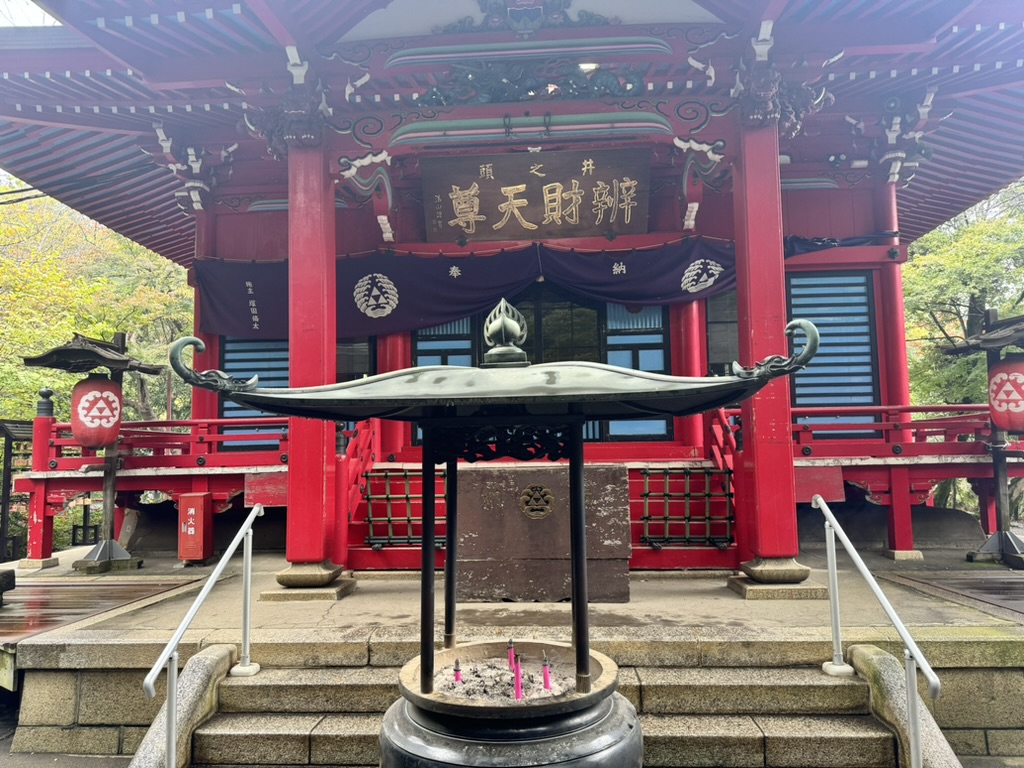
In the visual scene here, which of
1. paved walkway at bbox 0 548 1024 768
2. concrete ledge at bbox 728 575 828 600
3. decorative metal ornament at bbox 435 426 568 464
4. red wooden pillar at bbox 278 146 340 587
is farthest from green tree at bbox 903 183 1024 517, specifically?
decorative metal ornament at bbox 435 426 568 464

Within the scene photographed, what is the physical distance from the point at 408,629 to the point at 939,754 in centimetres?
326

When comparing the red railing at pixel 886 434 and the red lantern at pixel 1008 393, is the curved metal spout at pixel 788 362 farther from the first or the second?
the red lantern at pixel 1008 393

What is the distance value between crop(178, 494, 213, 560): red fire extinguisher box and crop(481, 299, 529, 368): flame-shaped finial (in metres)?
6.38

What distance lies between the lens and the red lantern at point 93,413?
7.86 metres

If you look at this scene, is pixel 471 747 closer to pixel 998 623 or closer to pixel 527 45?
pixel 998 623

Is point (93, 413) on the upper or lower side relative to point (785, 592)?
upper

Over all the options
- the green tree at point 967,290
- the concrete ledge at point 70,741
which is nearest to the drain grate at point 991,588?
the green tree at point 967,290

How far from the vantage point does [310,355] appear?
602 cm

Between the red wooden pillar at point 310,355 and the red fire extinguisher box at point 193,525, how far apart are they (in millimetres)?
2592

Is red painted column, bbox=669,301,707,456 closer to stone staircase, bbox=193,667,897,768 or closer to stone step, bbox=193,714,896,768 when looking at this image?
stone staircase, bbox=193,667,897,768

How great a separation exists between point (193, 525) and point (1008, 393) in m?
9.65

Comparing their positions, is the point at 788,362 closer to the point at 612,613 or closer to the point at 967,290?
the point at 612,613

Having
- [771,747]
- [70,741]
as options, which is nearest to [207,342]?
[70,741]

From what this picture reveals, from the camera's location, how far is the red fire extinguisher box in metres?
7.87
